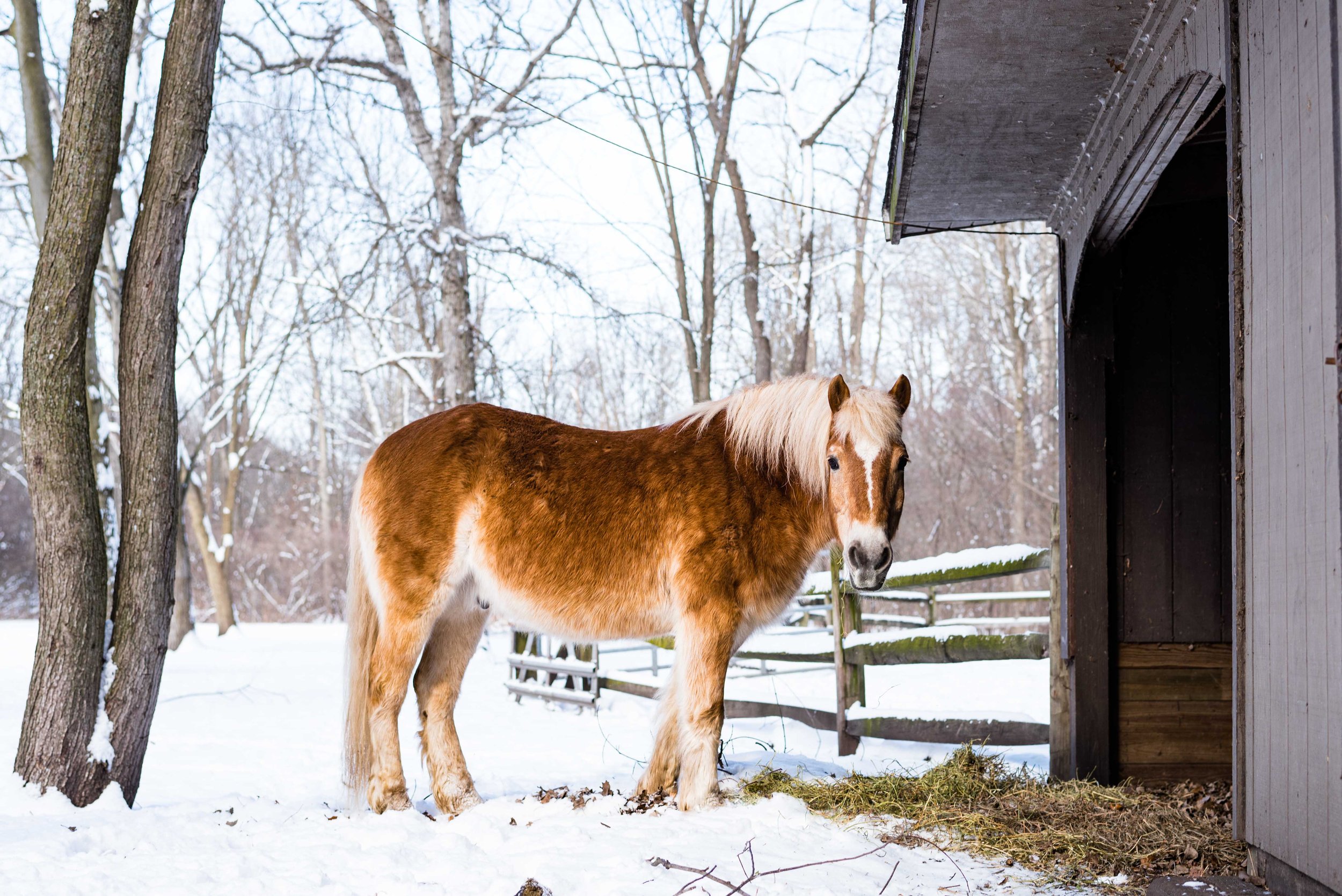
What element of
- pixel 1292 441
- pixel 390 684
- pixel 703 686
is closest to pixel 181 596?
pixel 390 684

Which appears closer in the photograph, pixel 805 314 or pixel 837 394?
pixel 837 394

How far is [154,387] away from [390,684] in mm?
1883

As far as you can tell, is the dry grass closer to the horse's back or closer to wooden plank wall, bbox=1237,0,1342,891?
wooden plank wall, bbox=1237,0,1342,891

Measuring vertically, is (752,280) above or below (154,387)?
above

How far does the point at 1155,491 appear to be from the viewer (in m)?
5.15

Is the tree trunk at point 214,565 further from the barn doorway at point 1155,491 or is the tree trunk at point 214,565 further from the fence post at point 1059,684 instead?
the barn doorway at point 1155,491

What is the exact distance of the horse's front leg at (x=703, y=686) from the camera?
4270mm

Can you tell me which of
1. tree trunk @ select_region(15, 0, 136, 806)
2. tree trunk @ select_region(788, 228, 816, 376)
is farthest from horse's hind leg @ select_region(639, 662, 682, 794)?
tree trunk @ select_region(788, 228, 816, 376)

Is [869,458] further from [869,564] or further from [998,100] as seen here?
[998,100]

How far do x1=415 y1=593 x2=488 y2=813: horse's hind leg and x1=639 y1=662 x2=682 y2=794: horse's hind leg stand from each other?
2.67 feet

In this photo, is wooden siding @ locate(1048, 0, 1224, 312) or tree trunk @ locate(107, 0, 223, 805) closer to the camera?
wooden siding @ locate(1048, 0, 1224, 312)

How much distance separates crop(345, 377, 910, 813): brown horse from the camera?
4.42 meters

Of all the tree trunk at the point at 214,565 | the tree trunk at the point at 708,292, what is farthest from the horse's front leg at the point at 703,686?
the tree trunk at the point at 214,565

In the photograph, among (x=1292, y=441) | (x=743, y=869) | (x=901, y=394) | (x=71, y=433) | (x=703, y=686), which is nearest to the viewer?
(x=1292, y=441)
